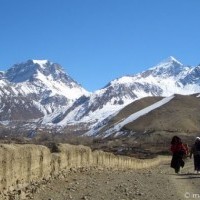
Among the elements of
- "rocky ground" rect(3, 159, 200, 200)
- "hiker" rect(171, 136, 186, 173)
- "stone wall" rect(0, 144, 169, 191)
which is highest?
"hiker" rect(171, 136, 186, 173)

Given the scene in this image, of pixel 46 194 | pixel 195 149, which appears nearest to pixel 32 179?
pixel 46 194

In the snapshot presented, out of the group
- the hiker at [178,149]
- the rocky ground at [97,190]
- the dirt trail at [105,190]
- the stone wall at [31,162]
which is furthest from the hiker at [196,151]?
the dirt trail at [105,190]

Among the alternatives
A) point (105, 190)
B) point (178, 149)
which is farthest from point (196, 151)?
point (105, 190)

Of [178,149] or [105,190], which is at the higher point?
[178,149]

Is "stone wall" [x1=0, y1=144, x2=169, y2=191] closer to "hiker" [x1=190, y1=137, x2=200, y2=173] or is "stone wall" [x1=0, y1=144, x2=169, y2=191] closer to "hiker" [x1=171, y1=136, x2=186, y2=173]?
"hiker" [x1=171, y1=136, x2=186, y2=173]

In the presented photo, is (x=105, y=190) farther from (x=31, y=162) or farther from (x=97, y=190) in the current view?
(x=31, y=162)

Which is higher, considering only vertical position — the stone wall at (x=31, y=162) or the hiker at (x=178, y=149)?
the hiker at (x=178, y=149)

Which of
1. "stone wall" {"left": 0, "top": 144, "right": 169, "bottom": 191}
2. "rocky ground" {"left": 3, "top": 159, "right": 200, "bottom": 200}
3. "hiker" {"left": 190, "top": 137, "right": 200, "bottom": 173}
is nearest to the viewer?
"stone wall" {"left": 0, "top": 144, "right": 169, "bottom": 191}

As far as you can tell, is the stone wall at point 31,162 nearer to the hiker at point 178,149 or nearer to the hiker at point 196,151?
the hiker at point 178,149

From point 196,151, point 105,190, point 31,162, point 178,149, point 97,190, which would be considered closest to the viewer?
point 31,162

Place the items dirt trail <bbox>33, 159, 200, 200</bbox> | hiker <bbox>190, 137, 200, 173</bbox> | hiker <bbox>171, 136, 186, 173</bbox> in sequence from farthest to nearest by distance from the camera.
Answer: hiker <bbox>190, 137, 200, 173</bbox> < hiker <bbox>171, 136, 186, 173</bbox> < dirt trail <bbox>33, 159, 200, 200</bbox>

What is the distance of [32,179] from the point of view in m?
16.8

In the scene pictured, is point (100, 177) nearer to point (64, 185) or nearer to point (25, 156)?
point (64, 185)

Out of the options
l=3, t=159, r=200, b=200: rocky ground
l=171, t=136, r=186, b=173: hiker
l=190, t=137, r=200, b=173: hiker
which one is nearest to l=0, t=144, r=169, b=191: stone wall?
l=3, t=159, r=200, b=200: rocky ground
